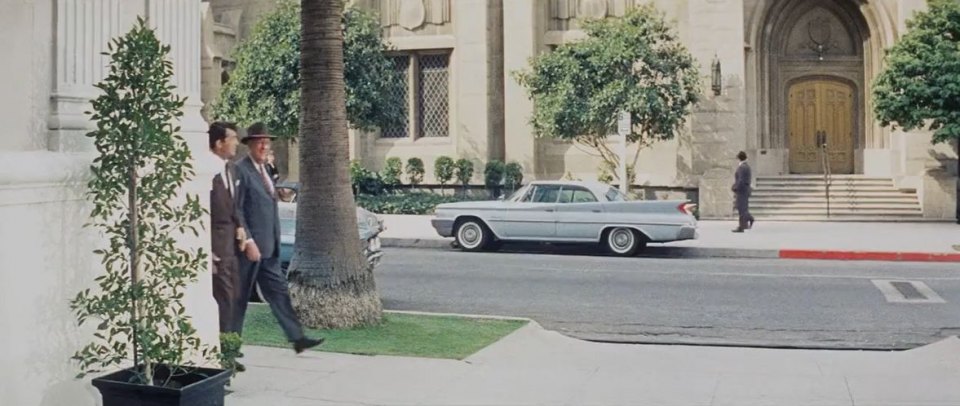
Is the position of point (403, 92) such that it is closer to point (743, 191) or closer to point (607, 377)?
point (743, 191)

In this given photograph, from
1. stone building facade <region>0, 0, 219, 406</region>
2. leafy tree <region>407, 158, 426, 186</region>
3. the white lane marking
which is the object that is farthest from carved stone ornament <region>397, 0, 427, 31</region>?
stone building facade <region>0, 0, 219, 406</region>

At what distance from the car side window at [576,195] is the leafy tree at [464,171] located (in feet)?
32.2

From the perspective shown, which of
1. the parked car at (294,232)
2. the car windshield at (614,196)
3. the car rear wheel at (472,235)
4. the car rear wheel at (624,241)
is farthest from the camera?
the car rear wheel at (472,235)

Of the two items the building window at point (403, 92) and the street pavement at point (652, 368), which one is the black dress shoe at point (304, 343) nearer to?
the street pavement at point (652, 368)

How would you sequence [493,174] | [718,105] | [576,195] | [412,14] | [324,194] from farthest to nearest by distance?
[412,14] < [493,174] < [718,105] < [576,195] < [324,194]

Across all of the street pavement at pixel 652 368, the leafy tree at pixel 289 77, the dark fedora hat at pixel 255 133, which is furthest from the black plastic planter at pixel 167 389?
the leafy tree at pixel 289 77

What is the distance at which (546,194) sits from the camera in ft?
62.8

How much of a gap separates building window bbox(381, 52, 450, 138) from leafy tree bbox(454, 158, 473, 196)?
6.16ft

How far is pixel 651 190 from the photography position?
90.1ft

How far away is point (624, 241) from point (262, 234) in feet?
37.2

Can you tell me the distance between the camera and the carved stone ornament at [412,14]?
30047 millimetres

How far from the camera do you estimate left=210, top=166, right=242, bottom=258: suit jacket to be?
776 cm

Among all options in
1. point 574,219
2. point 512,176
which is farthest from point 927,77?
point 512,176

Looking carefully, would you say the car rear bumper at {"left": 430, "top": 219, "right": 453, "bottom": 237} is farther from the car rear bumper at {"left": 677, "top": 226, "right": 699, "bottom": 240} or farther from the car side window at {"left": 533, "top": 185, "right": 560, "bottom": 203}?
the car rear bumper at {"left": 677, "top": 226, "right": 699, "bottom": 240}
